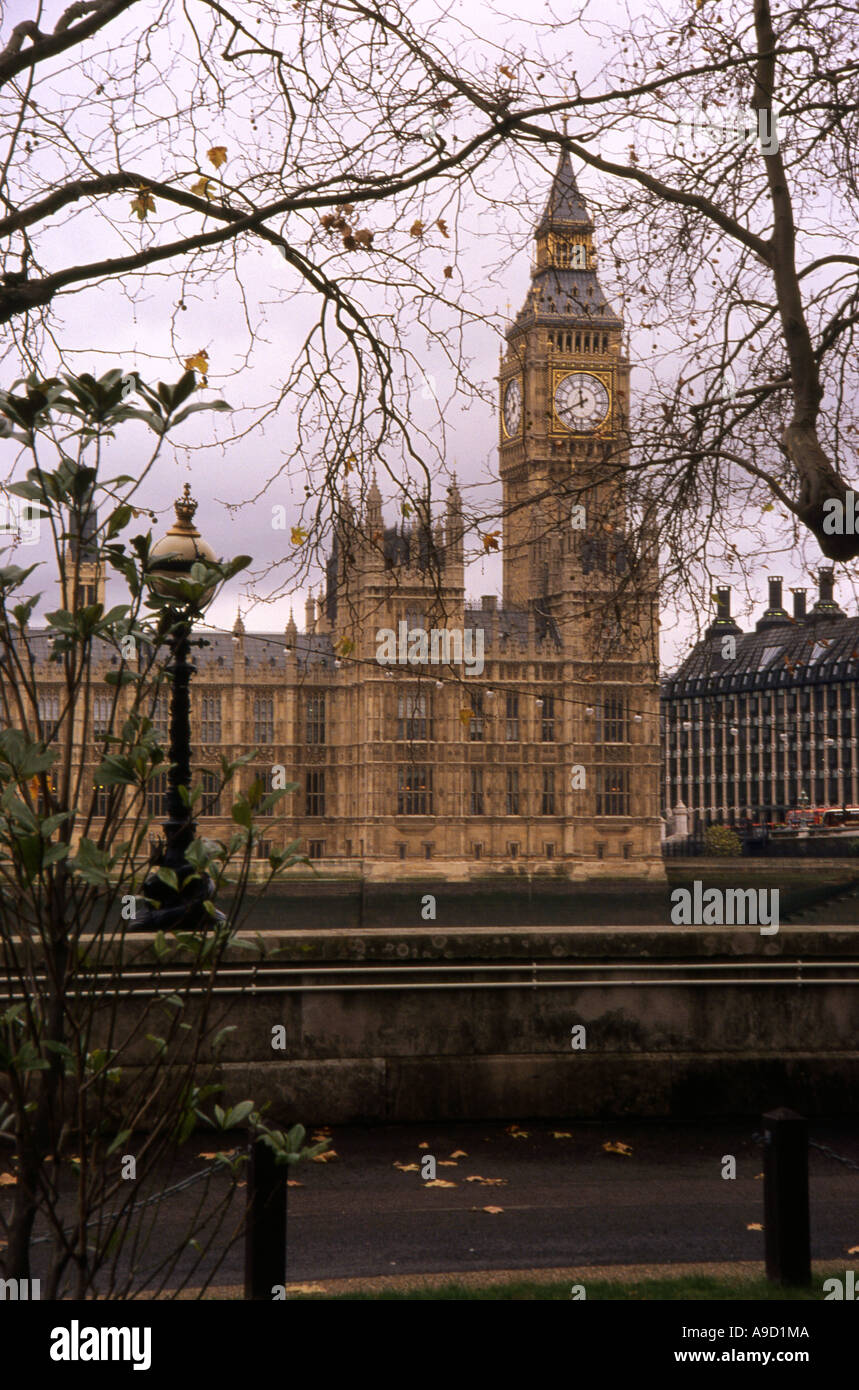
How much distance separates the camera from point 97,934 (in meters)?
2.89

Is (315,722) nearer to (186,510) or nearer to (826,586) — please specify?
(186,510)

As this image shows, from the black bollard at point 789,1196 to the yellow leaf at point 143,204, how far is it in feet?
13.3

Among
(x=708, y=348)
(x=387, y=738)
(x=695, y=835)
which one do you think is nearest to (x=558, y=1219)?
(x=708, y=348)

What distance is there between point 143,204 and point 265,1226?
3708 mm

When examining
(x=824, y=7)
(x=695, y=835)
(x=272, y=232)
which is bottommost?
(x=695, y=835)

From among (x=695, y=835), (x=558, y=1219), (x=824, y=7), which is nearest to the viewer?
(x=558, y=1219)

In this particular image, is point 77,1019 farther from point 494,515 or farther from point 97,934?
point 494,515

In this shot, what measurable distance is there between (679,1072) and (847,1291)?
326 centimetres

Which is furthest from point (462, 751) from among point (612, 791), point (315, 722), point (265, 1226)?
point (265, 1226)

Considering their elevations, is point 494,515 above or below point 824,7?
below

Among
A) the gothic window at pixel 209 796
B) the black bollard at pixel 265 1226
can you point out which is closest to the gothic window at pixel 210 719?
the black bollard at pixel 265 1226

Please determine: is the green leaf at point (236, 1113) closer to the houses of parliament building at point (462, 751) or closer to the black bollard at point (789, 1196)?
the black bollard at point (789, 1196)

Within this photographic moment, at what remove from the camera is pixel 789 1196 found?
5039 millimetres
